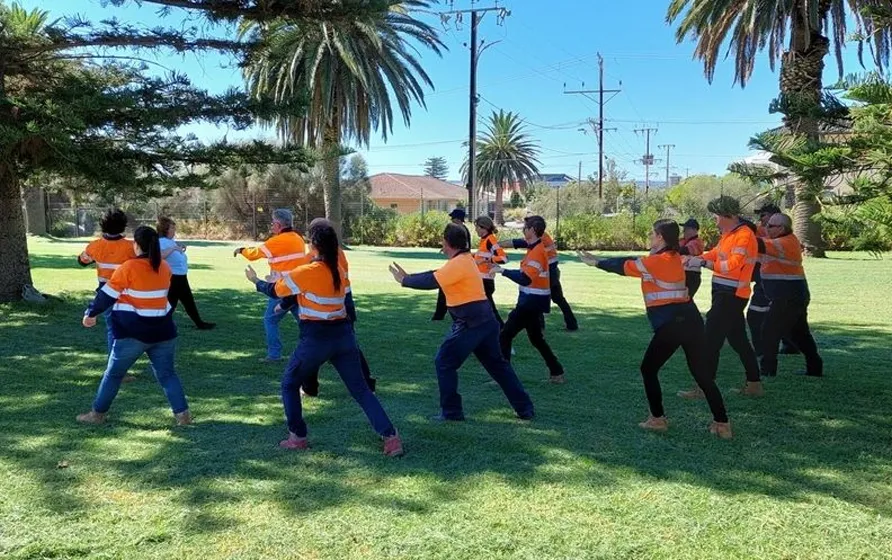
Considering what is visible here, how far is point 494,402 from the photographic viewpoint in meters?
6.27

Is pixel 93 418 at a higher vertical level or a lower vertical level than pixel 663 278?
lower

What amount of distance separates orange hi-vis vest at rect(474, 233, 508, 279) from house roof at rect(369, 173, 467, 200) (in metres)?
58.3

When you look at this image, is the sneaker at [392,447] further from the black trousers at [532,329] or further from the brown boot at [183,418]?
the black trousers at [532,329]

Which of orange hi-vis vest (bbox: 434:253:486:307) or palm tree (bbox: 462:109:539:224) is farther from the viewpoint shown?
palm tree (bbox: 462:109:539:224)

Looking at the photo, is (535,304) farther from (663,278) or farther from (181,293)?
(181,293)

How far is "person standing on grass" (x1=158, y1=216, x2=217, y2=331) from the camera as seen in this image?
323 inches

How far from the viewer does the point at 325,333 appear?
15.8 feet

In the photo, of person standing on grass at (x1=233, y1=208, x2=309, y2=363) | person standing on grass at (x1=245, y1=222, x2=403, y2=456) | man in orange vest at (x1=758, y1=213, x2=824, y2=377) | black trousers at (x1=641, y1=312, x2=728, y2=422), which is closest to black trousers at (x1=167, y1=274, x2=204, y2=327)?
person standing on grass at (x1=233, y1=208, x2=309, y2=363)

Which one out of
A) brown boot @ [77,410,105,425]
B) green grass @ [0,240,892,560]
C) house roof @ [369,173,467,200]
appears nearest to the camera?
green grass @ [0,240,892,560]

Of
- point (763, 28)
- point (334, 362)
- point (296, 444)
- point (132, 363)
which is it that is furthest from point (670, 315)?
point (763, 28)

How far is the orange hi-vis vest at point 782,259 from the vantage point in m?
7.06

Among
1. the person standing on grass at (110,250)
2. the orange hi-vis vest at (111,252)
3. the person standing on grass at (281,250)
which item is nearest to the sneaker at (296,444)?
the person standing on grass at (281,250)

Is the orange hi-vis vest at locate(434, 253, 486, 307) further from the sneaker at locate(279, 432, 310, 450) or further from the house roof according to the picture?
the house roof

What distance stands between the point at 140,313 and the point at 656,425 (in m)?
3.97
